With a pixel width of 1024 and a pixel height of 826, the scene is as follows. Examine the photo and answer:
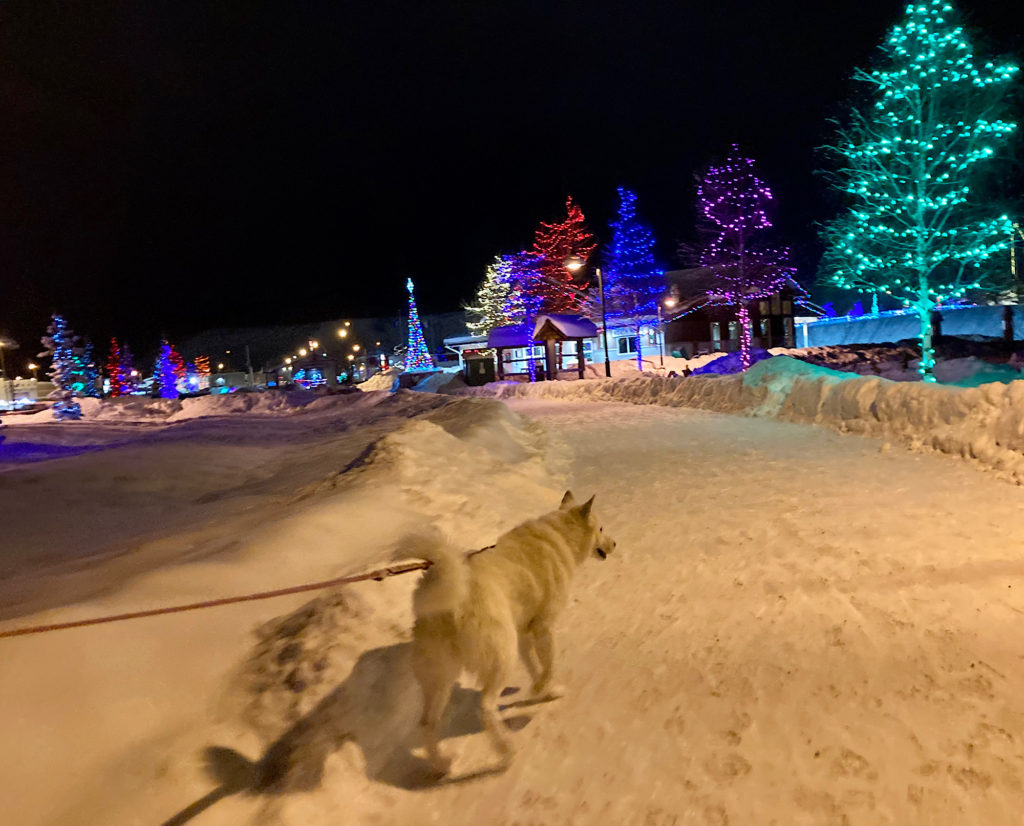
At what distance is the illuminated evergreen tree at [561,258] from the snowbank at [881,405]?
83.7 ft

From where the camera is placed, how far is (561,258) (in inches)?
1860

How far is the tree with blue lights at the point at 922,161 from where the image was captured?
61.0ft

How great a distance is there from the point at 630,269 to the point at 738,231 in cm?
1388

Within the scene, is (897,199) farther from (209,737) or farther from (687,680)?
(209,737)

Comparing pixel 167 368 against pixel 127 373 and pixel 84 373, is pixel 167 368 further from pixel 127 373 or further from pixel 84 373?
pixel 84 373

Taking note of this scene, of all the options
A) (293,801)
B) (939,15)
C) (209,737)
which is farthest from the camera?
(939,15)

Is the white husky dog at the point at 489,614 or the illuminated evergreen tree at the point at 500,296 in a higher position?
the illuminated evergreen tree at the point at 500,296

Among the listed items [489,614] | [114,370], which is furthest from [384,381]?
[489,614]

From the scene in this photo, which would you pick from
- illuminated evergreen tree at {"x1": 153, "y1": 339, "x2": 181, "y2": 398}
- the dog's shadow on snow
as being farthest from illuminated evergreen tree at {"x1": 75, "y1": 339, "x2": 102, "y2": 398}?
the dog's shadow on snow

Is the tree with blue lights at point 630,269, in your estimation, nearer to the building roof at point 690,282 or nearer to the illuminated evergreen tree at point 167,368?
the building roof at point 690,282

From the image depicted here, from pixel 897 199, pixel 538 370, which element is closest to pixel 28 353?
pixel 538 370

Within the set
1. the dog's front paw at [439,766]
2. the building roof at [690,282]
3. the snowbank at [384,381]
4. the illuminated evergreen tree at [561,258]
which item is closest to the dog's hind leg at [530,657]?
the dog's front paw at [439,766]

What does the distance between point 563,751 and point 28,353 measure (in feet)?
327

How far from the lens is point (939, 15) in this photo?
18406mm
